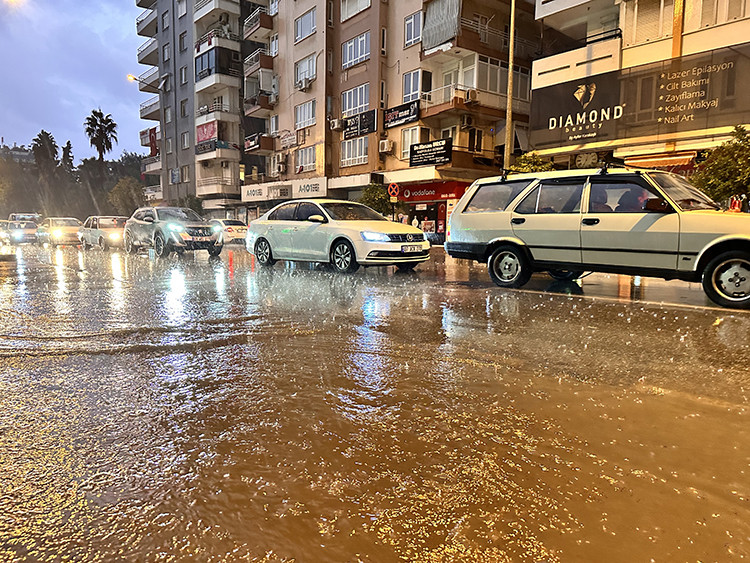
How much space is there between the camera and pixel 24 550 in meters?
1.89

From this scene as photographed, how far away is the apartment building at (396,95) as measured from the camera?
92.5 ft

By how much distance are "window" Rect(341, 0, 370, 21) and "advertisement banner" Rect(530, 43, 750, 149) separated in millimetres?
15668

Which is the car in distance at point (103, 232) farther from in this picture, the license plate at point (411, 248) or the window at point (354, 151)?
the license plate at point (411, 248)

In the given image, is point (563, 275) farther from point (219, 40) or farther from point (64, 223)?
point (219, 40)

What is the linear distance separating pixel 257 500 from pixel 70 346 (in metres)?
3.54

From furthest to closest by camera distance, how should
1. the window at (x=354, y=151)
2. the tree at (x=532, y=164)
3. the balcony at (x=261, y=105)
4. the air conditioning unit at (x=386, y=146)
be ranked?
the balcony at (x=261, y=105)
the window at (x=354, y=151)
the air conditioning unit at (x=386, y=146)
the tree at (x=532, y=164)

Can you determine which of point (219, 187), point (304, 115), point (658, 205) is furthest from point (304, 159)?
point (658, 205)

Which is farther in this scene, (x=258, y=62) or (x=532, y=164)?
(x=258, y=62)

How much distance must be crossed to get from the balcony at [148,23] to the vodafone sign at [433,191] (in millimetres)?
39859

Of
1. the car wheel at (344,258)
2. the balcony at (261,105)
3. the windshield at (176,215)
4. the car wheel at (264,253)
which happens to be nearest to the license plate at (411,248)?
the car wheel at (344,258)

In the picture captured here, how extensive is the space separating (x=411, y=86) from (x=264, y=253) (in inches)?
819

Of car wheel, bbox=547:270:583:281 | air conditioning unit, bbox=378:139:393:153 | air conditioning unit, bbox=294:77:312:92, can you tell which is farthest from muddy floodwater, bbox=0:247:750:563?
air conditioning unit, bbox=294:77:312:92

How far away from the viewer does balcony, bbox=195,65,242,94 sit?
4472cm

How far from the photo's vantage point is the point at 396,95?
103ft
